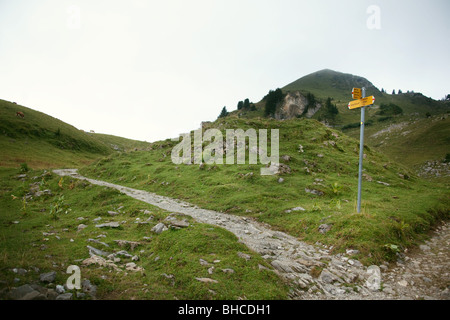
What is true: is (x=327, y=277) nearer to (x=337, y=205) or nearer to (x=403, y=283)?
(x=403, y=283)

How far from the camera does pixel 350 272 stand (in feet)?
26.0

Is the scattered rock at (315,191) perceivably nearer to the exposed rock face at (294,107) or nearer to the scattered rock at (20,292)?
the scattered rock at (20,292)

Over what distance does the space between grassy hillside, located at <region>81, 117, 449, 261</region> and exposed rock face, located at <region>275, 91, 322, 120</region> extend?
7810cm

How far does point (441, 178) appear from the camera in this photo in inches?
1287

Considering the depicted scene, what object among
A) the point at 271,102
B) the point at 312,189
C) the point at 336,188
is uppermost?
the point at 271,102

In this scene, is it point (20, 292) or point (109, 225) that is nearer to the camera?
point (20, 292)

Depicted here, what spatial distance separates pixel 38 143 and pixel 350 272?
2866 inches

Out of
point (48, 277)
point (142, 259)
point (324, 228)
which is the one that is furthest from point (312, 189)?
point (48, 277)

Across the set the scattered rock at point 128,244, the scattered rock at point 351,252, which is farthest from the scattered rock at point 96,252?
the scattered rock at point 351,252

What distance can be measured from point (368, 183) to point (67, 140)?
256 feet

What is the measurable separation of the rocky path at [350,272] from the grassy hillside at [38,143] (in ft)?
164

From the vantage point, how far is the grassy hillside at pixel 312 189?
10641mm

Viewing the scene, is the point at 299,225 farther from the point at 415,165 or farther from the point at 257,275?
the point at 415,165

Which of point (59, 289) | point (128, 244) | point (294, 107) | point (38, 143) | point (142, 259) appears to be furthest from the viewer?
point (294, 107)
